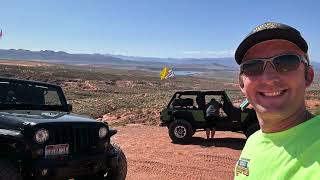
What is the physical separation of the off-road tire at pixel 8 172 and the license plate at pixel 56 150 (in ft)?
1.49

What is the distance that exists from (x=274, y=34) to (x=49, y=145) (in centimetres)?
513

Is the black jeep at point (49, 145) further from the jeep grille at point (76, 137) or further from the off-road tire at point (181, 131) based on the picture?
the off-road tire at point (181, 131)

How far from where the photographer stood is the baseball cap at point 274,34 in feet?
7.00

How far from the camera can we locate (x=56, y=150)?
269 inches

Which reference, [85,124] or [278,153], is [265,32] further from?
[85,124]

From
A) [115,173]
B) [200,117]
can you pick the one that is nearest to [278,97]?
[115,173]

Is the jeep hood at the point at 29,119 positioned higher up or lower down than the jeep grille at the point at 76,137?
higher up

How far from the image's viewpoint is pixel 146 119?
22.2m

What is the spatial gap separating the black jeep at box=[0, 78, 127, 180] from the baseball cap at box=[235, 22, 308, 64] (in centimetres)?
493

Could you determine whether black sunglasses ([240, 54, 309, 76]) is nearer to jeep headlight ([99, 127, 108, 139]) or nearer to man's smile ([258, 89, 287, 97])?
man's smile ([258, 89, 287, 97])

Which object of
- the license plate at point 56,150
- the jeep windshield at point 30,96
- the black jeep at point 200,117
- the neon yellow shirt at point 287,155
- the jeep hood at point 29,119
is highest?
the neon yellow shirt at point 287,155

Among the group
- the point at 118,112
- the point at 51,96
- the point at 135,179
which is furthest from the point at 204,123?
the point at 118,112

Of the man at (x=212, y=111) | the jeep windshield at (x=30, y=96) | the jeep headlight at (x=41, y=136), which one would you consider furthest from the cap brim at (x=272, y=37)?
the man at (x=212, y=111)

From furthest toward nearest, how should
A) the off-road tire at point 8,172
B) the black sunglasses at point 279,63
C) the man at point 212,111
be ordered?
1. the man at point 212,111
2. the off-road tire at point 8,172
3. the black sunglasses at point 279,63
